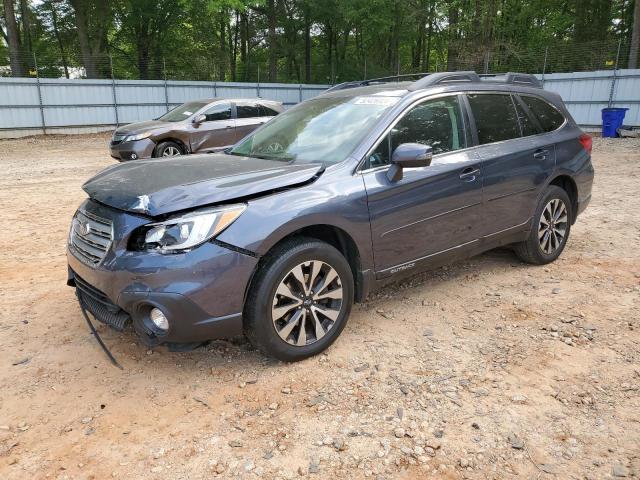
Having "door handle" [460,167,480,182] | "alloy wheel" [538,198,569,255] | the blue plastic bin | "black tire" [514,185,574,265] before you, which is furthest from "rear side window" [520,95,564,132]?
the blue plastic bin

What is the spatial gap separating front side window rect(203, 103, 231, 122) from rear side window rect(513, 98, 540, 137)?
8.32 m

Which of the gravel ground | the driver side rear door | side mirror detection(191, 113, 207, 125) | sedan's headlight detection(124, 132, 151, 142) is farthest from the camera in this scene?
side mirror detection(191, 113, 207, 125)

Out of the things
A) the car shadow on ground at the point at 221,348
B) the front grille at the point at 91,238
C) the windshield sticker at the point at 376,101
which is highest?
the windshield sticker at the point at 376,101

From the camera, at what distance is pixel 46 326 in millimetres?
3689

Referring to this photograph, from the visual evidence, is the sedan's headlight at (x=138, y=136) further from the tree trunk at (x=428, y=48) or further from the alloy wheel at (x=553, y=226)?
the tree trunk at (x=428, y=48)

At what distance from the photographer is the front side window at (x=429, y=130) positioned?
3.51 meters

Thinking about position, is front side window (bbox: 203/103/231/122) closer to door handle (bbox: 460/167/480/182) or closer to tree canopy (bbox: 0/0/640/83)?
door handle (bbox: 460/167/480/182)

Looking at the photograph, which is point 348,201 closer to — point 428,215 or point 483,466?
point 428,215

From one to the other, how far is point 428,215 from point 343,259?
0.84 m

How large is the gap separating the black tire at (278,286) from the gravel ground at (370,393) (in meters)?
A: 0.13

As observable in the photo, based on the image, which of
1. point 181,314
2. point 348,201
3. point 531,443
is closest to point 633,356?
point 531,443

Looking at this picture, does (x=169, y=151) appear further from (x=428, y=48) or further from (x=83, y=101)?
(x=428, y=48)

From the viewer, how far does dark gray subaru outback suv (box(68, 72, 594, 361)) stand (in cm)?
277

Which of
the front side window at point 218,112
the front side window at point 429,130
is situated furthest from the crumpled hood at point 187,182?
the front side window at point 218,112
